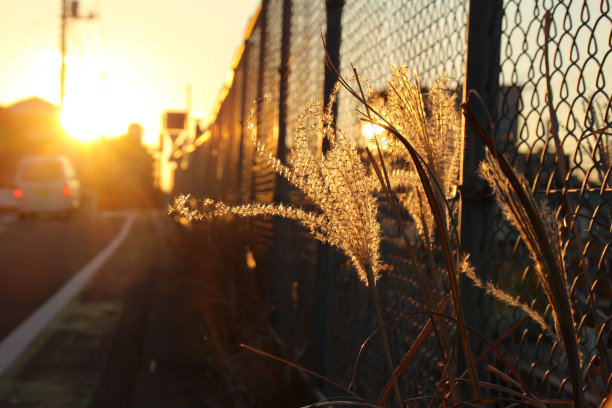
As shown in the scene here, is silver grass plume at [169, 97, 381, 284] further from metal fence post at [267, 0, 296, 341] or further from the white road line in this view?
the white road line

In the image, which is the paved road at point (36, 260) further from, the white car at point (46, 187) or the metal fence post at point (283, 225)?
the white car at point (46, 187)

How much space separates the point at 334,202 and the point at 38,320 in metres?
5.82

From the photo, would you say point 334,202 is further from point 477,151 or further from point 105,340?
point 105,340

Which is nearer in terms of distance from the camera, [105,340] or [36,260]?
[105,340]

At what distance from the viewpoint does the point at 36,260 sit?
1149cm

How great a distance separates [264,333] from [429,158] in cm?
313

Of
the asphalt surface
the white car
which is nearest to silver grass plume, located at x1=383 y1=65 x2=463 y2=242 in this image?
the asphalt surface

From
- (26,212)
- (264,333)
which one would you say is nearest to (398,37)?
(264,333)

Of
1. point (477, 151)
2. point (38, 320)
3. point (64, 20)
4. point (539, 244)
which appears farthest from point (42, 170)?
point (539, 244)

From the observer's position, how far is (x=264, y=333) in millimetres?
4203

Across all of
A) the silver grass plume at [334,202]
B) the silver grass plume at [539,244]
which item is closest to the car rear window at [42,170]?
the silver grass plume at [334,202]

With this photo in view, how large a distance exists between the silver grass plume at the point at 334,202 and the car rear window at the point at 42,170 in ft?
86.1

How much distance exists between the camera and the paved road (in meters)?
7.36

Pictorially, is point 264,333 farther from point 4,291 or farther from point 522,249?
point 4,291
